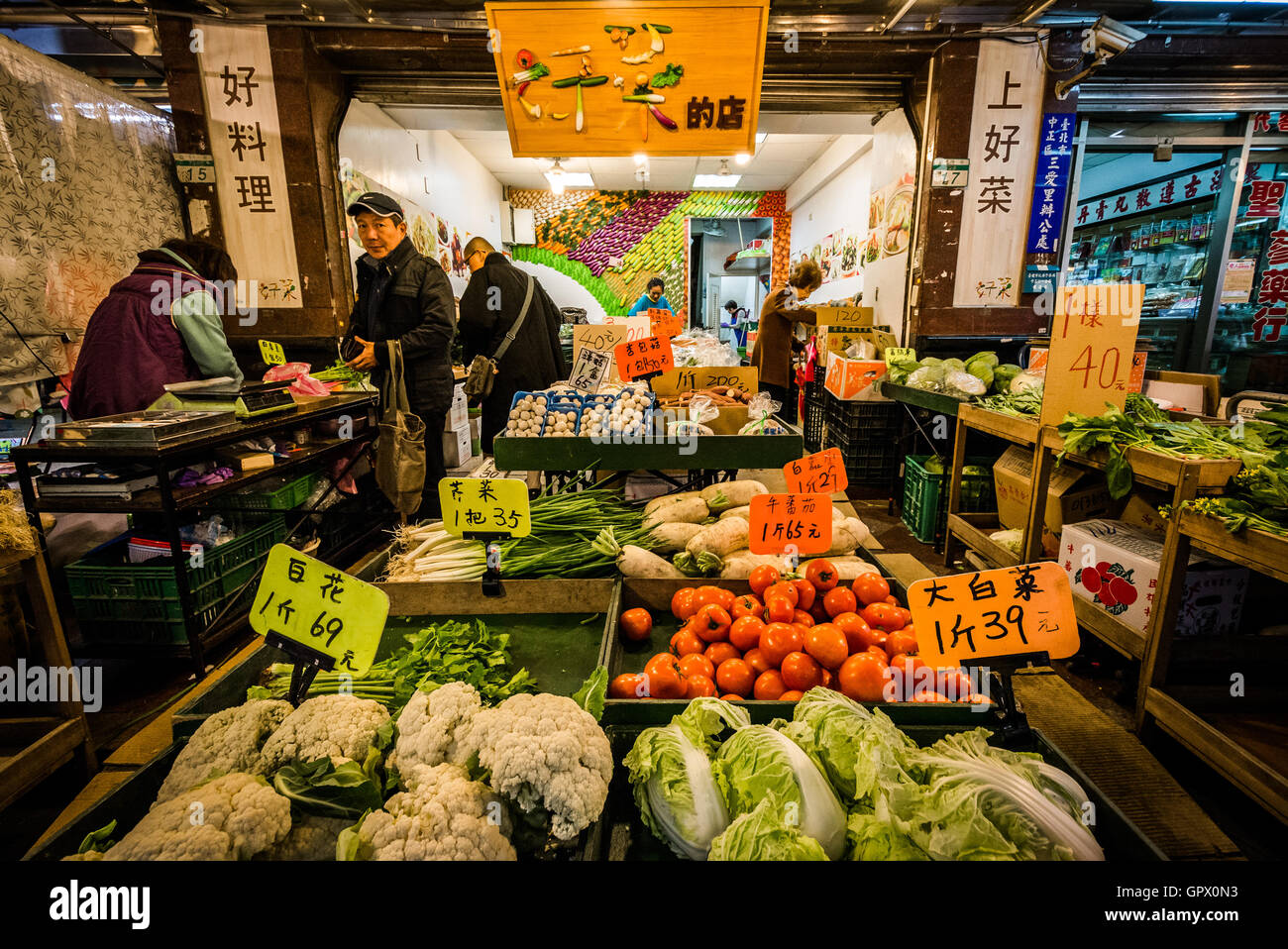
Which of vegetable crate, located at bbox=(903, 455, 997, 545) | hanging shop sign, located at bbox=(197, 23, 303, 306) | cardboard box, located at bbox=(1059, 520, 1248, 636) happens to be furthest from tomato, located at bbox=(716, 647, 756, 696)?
hanging shop sign, located at bbox=(197, 23, 303, 306)

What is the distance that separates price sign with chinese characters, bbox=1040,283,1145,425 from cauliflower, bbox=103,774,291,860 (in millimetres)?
3586

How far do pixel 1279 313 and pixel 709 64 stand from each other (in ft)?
21.6

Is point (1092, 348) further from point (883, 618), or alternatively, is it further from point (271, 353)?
point (271, 353)

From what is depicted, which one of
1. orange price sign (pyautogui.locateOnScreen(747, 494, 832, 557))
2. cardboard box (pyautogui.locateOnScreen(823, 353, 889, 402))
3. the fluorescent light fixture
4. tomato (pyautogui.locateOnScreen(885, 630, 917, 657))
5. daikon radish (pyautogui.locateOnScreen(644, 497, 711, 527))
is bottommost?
tomato (pyautogui.locateOnScreen(885, 630, 917, 657))

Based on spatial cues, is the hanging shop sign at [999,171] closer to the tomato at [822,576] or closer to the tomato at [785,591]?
the tomato at [822,576]

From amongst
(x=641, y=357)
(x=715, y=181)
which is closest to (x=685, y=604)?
(x=641, y=357)

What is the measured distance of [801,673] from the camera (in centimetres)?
161

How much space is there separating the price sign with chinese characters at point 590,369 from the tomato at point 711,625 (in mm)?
2371

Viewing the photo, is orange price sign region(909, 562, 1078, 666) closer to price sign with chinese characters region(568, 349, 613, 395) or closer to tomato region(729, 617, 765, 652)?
tomato region(729, 617, 765, 652)

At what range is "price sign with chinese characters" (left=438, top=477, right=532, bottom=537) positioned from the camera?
2.12 m

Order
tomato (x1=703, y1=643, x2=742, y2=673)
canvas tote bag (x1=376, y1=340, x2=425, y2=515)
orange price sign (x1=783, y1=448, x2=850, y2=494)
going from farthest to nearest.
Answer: canvas tote bag (x1=376, y1=340, x2=425, y2=515) < orange price sign (x1=783, y1=448, x2=850, y2=494) < tomato (x1=703, y1=643, x2=742, y2=673)

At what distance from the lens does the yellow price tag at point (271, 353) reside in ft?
15.3

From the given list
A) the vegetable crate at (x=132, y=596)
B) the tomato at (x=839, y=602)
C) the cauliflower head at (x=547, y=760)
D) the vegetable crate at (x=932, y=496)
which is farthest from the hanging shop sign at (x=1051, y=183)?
the vegetable crate at (x=132, y=596)
